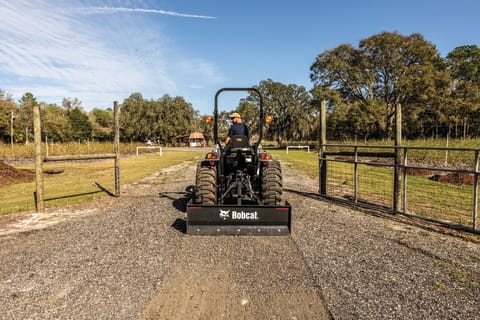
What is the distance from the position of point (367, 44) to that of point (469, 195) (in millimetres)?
30868

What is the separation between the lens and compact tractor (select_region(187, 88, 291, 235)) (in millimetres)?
4875

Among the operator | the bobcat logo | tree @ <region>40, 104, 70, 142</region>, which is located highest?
tree @ <region>40, 104, 70, 142</region>

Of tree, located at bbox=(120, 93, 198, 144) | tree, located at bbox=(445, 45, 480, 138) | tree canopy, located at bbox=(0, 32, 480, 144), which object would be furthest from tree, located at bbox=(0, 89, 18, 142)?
tree, located at bbox=(445, 45, 480, 138)

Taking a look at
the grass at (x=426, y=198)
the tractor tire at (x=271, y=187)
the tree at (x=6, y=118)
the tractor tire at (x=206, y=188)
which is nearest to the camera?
the tractor tire at (x=206, y=188)

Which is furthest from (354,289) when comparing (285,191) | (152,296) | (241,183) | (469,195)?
(469,195)

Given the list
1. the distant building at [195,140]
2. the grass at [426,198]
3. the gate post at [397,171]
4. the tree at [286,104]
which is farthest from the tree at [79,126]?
the gate post at [397,171]

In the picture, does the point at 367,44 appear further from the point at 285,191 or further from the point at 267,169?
the point at 267,169

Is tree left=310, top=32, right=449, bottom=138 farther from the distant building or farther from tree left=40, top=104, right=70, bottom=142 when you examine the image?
tree left=40, top=104, right=70, bottom=142

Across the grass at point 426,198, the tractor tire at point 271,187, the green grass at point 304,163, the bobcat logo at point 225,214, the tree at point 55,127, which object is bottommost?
the grass at point 426,198

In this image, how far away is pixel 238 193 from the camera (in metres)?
5.28

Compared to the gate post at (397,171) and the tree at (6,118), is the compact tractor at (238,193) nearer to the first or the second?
the gate post at (397,171)

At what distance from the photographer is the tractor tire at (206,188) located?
17.5 ft

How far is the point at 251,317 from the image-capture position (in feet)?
8.82

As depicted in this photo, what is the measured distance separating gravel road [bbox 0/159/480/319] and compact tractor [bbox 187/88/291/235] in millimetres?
201
